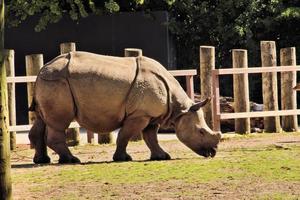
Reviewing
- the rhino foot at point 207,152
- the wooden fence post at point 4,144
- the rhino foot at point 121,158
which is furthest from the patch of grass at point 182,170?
the wooden fence post at point 4,144

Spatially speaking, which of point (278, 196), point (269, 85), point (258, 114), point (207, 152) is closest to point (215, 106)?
point (258, 114)

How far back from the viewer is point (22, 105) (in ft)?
76.1

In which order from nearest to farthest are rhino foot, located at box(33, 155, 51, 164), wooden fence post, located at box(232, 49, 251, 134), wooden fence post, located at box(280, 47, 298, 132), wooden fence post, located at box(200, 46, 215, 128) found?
rhino foot, located at box(33, 155, 51, 164) → wooden fence post, located at box(200, 46, 215, 128) → wooden fence post, located at box(232, 49, 251, 134) → wooden fence post, located at box(280, 47, 298, 132)

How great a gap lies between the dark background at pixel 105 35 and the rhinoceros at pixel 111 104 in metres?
9.93

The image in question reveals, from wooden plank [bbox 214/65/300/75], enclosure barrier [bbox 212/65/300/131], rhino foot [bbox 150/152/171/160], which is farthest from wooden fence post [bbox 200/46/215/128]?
rhino foot [bbox 150/152/171/160]

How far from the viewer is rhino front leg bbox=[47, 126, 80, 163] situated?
13.2 meters

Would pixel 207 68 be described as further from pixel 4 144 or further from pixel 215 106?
pixel 4 144

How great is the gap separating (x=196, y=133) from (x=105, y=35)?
10497 mm

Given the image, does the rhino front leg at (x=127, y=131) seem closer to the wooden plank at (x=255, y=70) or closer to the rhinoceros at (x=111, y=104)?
the rhinoceros at (x=111, y=104)

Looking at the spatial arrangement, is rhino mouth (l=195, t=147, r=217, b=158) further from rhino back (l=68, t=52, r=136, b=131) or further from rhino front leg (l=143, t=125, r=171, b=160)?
rhino back (l=68, t=52, r=136, b=131)

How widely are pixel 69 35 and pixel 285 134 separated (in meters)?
8.05

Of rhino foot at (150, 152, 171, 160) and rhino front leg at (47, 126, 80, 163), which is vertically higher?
rhino front leg at (47, 126, 80, 163)

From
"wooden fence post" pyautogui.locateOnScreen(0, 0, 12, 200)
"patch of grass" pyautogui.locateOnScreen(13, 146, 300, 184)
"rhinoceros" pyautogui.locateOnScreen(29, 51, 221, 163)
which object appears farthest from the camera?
"rhinoceros" pyautogui.locateOnScreen(29, 51, 221, 163)

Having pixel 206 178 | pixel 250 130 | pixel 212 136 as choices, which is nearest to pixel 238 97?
pixel 250 130
